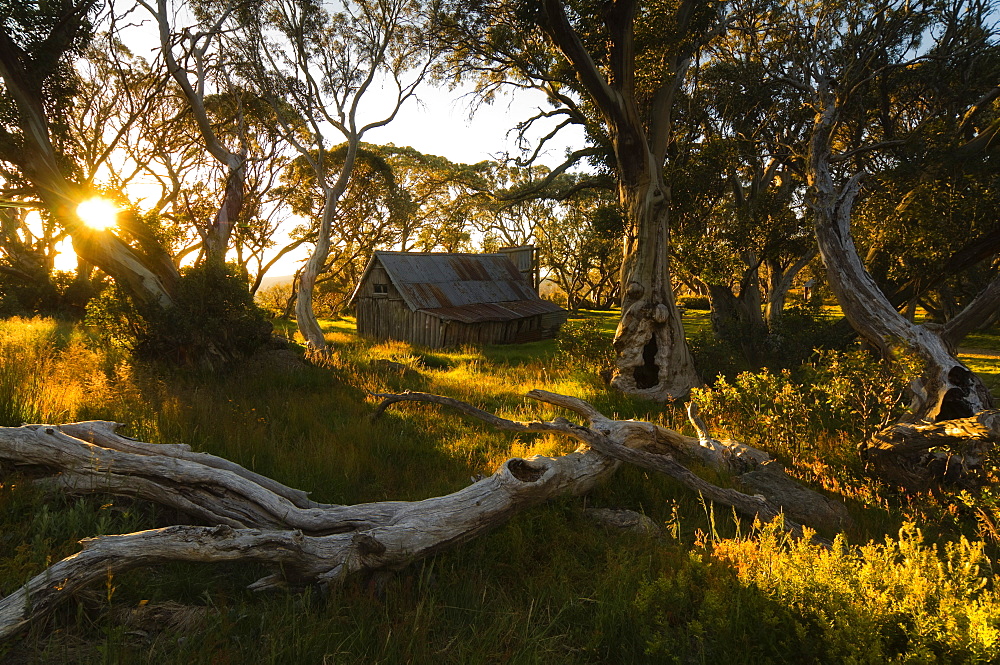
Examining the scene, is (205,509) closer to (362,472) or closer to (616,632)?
(362,472)

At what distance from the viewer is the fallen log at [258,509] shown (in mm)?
2724

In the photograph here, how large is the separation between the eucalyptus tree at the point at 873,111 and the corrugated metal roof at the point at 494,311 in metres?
12.8

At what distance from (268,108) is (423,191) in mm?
17049

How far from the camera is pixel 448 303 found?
2180 cm

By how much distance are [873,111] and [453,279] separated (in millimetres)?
16627

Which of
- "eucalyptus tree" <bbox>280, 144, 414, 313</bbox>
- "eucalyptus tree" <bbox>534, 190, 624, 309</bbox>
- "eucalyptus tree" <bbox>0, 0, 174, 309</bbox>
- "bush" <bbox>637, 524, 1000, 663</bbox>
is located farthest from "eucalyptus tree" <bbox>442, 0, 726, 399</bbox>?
"eucalyptus tree" <bbox>534, 190, 624, 309</bbox>

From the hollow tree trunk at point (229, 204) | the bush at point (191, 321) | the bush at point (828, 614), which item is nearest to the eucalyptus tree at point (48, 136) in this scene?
the bush at point (191, 321)

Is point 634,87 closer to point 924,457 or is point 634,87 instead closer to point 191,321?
point 924,457

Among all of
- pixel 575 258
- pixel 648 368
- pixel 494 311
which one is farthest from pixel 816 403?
pixel 575 258

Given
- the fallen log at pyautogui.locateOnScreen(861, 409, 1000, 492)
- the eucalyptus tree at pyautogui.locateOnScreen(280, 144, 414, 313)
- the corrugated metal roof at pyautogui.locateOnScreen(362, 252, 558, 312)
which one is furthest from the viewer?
the eucalyptus tree at pyautogui.locateOnScreen(280, 144, 414, 313)

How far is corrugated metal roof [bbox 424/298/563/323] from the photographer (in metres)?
20.4

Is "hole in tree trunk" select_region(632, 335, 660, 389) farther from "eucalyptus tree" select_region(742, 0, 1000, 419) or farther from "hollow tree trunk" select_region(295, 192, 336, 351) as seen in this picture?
"hollow tree trunk" select_region(295, 192, 336, 351)

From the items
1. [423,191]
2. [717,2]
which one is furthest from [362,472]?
[423,191]

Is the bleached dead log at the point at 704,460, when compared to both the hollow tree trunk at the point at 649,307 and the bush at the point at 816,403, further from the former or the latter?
the hollow tree trunk at the point at 649,307
